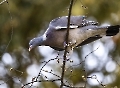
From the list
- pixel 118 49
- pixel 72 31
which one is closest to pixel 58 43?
pixel 72 31

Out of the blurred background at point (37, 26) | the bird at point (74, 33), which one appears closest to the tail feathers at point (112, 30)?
the bird at point (74, 33)

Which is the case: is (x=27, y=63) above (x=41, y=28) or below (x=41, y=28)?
below

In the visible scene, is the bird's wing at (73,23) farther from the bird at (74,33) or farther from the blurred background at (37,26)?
the blurred background at (37,26)

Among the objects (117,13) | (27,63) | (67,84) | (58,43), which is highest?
(117,13)

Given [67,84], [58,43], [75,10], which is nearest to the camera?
[67,84]

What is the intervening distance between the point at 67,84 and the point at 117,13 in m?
2.98

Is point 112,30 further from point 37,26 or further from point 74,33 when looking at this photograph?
point 37,26

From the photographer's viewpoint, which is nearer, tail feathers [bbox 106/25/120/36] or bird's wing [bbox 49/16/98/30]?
tail feathers [bbox 106/25/120/36]

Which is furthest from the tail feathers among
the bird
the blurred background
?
the blurred background

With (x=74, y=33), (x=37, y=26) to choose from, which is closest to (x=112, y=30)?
(x=74, y=33)

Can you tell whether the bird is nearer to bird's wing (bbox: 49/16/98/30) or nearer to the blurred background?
bird's wing (bbox: 49/16/98/30)

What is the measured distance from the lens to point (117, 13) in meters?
6.20

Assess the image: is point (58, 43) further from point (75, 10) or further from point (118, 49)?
point (118, 49)

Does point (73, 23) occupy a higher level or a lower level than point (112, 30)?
higher
